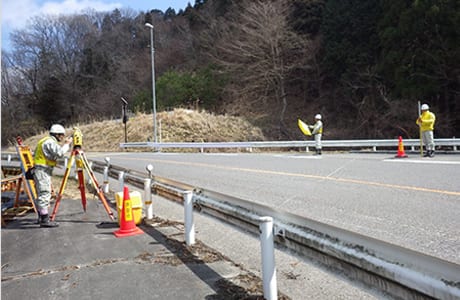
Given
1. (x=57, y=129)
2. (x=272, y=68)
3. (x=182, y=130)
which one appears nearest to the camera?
(x=57, y=129)

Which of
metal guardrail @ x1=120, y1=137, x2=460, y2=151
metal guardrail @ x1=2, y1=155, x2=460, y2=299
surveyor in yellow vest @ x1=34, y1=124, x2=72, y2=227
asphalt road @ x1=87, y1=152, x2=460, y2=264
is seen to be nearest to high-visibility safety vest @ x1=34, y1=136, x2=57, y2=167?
surveyor in yellow vest @ x1=34, y1=124, x2=72, y2=227

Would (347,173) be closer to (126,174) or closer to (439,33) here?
(126,174)

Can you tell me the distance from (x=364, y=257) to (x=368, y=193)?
6011mm

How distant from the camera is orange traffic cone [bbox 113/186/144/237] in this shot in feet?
20.7

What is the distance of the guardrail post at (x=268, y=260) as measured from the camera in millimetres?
3547

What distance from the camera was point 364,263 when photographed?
8.55ft

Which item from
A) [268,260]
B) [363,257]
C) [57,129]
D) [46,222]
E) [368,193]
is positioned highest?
[57,129]

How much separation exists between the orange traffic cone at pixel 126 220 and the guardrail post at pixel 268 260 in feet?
10.9

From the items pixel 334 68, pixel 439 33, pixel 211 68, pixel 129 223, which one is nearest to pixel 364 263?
pixel 129 223

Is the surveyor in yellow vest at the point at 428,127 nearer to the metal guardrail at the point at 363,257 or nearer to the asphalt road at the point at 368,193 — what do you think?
the asphalt road at the point at 368,193

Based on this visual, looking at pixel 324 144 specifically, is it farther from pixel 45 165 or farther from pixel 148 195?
pixel 45 165

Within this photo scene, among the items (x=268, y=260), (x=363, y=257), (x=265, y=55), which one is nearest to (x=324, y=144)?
(x=268, y=260)

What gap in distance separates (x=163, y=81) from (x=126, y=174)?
124 feet

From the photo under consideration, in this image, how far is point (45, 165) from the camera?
750cm
